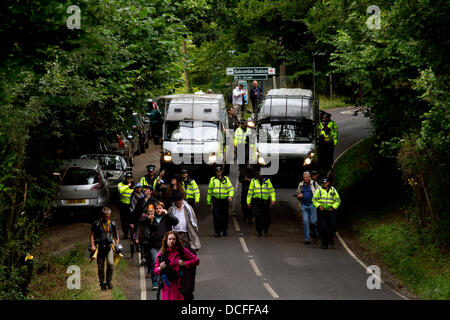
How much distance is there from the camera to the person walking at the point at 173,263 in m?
11.0

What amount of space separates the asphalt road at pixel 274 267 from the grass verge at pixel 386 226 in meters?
0.80

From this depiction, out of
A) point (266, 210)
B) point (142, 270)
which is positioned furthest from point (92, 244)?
point (266, 210)

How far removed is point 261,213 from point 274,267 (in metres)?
3.19

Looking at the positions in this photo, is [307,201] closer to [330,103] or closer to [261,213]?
[261,213]

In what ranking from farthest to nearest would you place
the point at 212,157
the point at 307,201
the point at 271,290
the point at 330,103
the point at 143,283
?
the point at 330,103 → the point at 212,157 → the point at 307,201 → the point at 143,283 → the point at 271,290

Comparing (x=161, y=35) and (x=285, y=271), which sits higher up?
(x=161, y=35)

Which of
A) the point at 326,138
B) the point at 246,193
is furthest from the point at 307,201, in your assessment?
the point at 326,138

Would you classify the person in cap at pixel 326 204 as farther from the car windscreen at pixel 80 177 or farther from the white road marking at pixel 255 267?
the car windscreen at pixel 80 177

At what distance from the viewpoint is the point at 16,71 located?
40.5ft

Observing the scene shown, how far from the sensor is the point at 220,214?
20.7m

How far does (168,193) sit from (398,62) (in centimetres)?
676

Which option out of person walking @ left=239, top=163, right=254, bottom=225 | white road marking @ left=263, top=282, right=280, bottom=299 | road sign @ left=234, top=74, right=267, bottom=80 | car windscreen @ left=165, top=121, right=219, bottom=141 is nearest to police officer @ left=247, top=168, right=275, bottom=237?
person walking @ left=239, top=163, right=254, bottom=225
